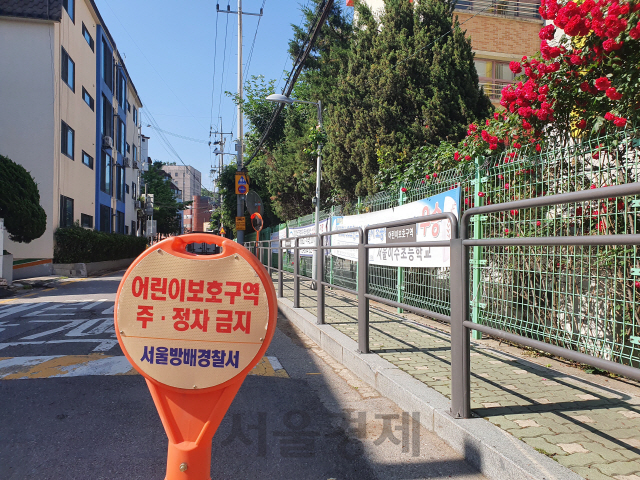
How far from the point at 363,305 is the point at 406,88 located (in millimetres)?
7665

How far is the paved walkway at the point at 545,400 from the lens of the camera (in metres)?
2.40

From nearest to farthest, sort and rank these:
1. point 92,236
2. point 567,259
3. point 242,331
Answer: point 242,331
point 567,259
point 92,236

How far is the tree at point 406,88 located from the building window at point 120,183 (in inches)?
872

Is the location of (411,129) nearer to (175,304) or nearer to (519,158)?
(519,158)

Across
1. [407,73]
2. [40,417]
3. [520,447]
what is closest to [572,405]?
[520,447]

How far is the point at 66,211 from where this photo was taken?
63.2ft

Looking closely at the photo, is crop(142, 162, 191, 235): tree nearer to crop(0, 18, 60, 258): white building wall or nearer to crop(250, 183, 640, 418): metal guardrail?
crop(0, 18, 60, 258): white building wall

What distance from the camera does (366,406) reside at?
3504mm

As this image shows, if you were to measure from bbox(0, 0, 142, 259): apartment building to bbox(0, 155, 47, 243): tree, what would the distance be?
12.3ft

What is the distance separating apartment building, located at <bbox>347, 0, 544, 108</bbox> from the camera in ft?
52.4

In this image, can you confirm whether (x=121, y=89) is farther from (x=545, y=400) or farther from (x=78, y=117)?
(x=545, y=400)

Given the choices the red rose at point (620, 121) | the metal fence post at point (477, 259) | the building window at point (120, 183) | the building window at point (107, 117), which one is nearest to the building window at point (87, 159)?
the building window at point (107, 117)

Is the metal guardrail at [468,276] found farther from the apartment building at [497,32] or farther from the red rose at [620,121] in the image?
the apartment building at [497,32]

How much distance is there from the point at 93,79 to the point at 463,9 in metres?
17.4
